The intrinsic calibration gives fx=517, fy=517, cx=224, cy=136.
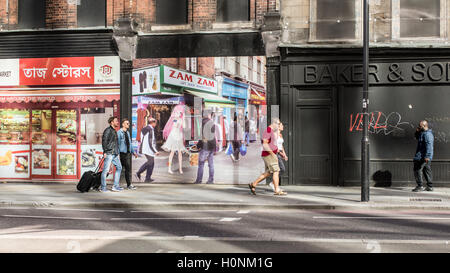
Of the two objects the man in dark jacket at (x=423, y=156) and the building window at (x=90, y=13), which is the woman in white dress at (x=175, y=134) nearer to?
the building window at (x=90, y=13)

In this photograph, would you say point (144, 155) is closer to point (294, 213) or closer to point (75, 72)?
point (75, 72)

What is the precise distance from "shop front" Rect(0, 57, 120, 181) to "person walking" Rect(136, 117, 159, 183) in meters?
1.15

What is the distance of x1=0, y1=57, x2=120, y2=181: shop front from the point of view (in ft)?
52.9

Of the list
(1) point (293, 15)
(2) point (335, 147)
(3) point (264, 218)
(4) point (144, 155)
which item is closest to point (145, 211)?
(3) point (264, 218)

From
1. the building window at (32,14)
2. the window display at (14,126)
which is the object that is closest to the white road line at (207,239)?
the window display at (14,126)

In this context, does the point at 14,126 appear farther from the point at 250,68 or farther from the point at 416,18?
the point at 416,18

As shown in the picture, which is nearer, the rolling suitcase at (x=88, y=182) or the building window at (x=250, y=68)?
the rolling suitcase at (x=88, y=182)

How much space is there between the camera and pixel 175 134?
15.8m

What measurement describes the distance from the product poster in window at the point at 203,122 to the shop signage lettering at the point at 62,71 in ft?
3.65

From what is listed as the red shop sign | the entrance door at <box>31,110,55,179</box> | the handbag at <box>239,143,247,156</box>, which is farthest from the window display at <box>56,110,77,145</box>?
the handbag at <box>239,143,247,156</box>

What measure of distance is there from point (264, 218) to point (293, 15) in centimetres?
787

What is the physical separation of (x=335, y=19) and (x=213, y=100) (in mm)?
4374

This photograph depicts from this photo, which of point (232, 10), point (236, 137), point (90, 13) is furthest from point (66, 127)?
point (232, 10)

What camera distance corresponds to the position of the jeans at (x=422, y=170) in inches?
539
